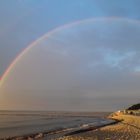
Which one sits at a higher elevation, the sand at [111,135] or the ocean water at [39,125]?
the ocean water at [39,125]

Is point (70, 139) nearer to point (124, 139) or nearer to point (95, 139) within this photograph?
point (95, 139)

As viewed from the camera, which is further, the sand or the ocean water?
the ocean water

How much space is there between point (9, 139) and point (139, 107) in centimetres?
8805

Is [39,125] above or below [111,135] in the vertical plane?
above

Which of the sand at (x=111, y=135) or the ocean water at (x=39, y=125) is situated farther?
the ocean water at (x=39, y=125)

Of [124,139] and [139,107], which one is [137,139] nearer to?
[124,139]

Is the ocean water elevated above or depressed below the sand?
above

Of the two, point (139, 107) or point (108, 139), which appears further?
point (139, 107)

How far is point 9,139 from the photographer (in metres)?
32.3

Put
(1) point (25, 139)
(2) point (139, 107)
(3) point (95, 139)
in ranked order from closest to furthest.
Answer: (3) point (95, 139) < (1) point (25, 139) < (2) point (139, 107)

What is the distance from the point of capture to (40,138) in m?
32.5

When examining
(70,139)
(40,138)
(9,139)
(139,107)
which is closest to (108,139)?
(70,139)

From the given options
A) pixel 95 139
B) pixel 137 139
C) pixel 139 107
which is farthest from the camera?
pixel 139 107

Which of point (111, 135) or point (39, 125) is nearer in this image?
point (111, 135)
